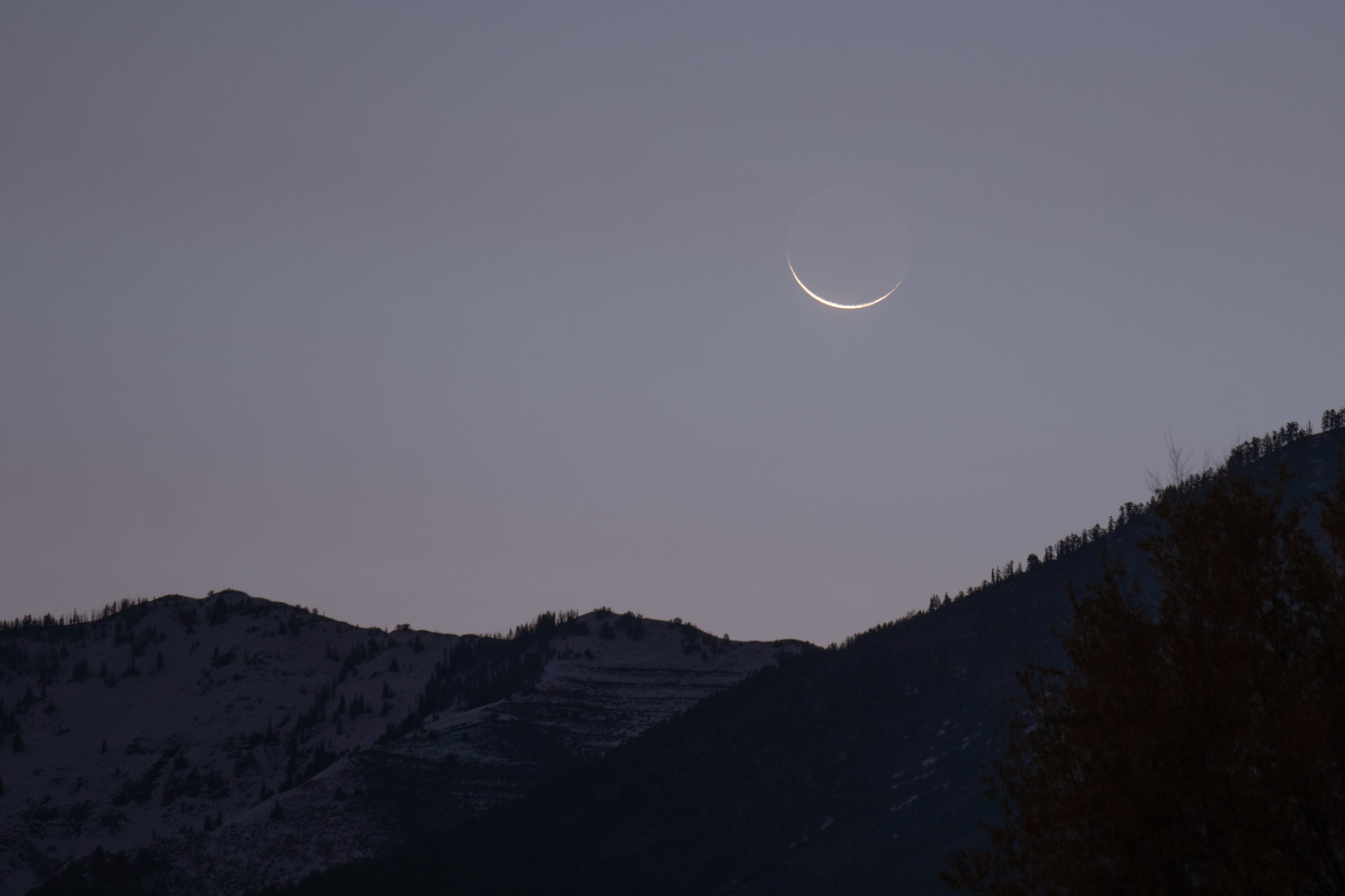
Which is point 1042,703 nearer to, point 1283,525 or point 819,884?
point 1283,525

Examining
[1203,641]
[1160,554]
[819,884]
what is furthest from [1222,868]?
[819,884]

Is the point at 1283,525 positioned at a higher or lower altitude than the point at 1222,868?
higher

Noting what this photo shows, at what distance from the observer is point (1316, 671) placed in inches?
1003

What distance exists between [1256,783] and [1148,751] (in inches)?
83.1

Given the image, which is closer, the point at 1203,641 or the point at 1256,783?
the point at 1256,783

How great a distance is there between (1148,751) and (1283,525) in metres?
7.15

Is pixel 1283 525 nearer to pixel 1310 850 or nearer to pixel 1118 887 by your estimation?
pixel 1310 850

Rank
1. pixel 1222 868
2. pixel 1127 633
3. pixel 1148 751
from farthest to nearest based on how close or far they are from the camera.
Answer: pixel 1127 633 → pixel 1148 751 → pixel 1222 868

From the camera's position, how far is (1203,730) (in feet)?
81.8

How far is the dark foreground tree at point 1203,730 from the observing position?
23781 mm

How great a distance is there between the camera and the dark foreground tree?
2378 centimetres

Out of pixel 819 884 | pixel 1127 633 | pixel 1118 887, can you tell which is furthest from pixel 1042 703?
pixel 819 884

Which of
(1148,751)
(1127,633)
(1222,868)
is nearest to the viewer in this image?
(1222,868)

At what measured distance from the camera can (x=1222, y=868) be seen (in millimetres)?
23500
